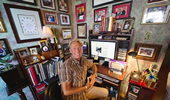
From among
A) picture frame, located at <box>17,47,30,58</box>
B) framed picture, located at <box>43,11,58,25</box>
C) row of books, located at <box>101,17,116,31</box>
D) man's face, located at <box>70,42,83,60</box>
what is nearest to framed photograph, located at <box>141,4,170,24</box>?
row of books, located at <box>101,17,116,31</box>

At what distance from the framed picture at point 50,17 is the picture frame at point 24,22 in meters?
0.13

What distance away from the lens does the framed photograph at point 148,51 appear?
106cm

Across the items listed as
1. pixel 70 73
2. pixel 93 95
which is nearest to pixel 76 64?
pixel 70 73

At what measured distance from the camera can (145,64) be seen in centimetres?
122

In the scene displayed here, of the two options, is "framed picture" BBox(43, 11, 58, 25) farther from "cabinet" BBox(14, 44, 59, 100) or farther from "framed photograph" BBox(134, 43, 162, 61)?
"framed photograph" BBox(134, 43, 162, 61)

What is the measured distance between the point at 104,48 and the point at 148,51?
774mm

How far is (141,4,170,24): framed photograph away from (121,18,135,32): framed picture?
6.4 inches

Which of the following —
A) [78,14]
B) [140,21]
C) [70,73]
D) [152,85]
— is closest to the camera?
[70,73]

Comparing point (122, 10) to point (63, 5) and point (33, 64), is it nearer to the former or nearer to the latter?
point (63, 5)

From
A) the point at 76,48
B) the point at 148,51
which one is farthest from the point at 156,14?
the point at 76,48

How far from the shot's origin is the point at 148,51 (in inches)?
44.8

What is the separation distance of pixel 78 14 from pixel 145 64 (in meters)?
2.00

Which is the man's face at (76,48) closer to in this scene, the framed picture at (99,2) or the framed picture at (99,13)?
the framed picture at (99,13)

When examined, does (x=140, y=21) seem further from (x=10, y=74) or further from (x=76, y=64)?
(x=10, y=74)
